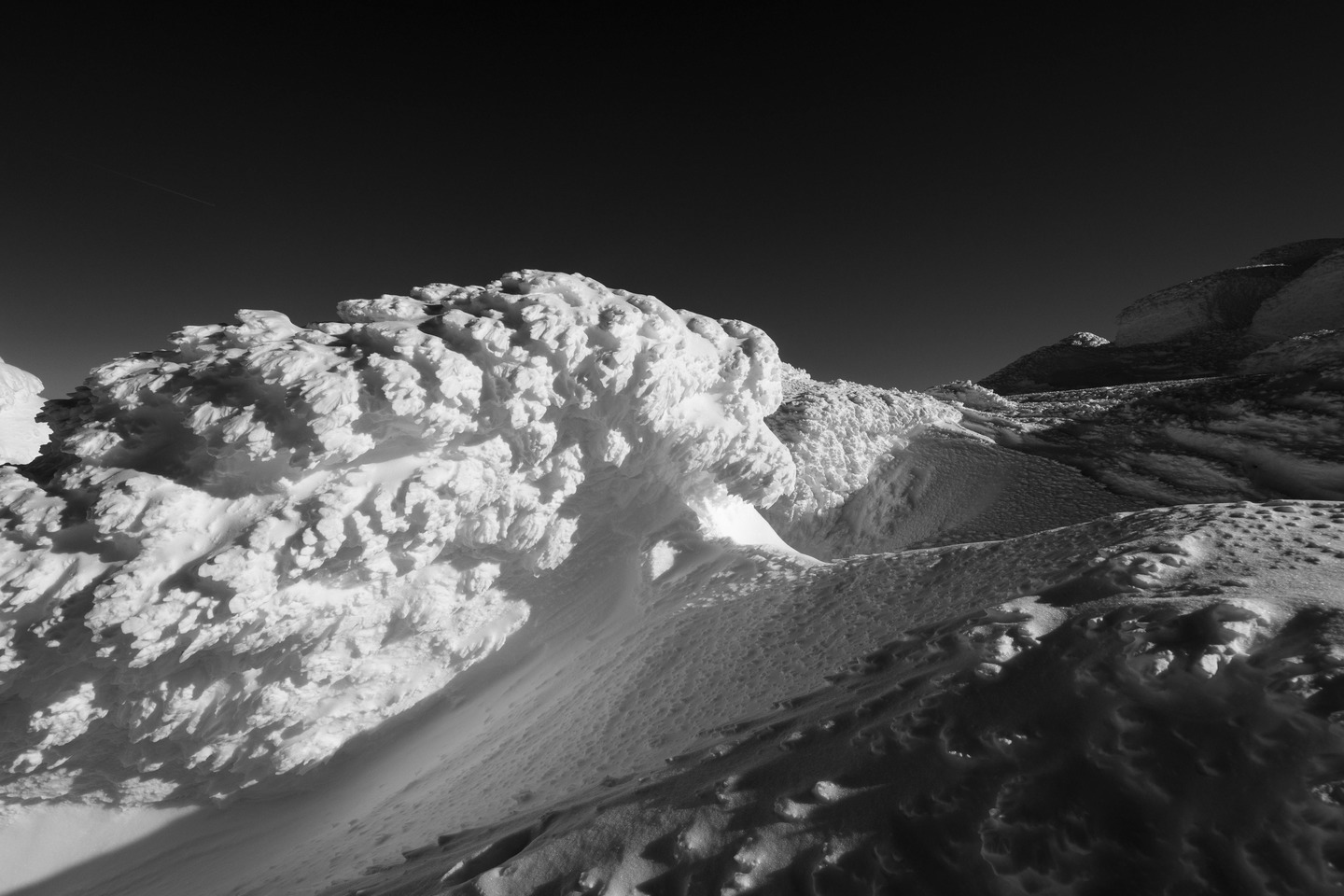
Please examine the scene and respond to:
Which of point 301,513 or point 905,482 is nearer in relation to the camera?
point 301,513

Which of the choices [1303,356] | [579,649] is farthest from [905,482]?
[1303,356]

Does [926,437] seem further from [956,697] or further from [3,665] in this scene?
[3,665]

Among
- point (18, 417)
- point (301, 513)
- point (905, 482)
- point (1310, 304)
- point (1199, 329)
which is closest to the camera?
point (301, 513)

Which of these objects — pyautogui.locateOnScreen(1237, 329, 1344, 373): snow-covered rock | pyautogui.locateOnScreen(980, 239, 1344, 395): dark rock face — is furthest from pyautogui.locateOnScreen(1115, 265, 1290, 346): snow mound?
pyautogui.locateOnScreen(1237, 329, 1344, 373): snow-covered rock

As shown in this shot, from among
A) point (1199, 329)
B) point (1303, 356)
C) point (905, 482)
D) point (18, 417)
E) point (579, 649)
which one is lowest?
point (1303, 356)

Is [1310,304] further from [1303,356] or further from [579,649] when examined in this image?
[579,649]

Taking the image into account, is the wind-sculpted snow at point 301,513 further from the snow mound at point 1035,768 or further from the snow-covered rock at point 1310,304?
the snow-covered rock at point 1310,304
